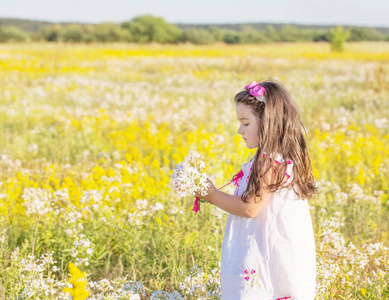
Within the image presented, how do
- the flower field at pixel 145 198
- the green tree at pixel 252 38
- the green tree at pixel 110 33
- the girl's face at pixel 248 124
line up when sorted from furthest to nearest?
the green tree at pixel 252 38 → the green tree at pixel 110 33 → the flower field at pixel 145 198 → the girl's face at pixel 248 124

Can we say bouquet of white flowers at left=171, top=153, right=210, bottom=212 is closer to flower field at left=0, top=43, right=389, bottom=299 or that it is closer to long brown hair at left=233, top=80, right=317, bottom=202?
long brown hair at left=233, top=80, right=317, bottom=202

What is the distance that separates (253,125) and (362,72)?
1391 centimetres

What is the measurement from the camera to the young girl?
2004mm

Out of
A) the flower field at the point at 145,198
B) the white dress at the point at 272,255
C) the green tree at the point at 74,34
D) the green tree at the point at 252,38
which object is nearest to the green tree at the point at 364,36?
the green tree at the point at 252,38

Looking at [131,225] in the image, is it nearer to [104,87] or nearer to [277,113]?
[277,113]

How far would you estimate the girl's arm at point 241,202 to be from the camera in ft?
6.54

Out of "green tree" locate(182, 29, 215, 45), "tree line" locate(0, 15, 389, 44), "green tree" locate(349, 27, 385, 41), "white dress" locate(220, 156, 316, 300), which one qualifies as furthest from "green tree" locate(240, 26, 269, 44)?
"white dress" locate(220, 156, 316, 300)

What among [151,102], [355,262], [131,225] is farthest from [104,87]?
[355,262]

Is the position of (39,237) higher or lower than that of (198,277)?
lower

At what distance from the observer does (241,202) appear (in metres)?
2.00

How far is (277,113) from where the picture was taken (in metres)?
2.10

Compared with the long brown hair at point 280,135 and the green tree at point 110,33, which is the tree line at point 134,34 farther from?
the long brown hair at point 280,135

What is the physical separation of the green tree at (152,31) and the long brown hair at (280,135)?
42639mm

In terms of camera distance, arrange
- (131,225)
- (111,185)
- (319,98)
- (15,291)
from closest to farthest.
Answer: (15,291), (131,225), (111,185), (319,98)
